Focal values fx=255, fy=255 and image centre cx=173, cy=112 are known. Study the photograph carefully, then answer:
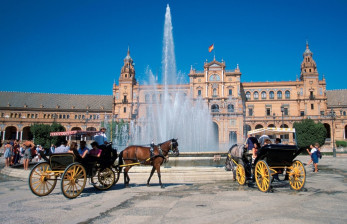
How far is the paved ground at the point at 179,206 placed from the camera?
5.01 m

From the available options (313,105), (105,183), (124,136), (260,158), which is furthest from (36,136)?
(313,105)

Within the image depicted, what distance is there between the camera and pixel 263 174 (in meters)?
7.62

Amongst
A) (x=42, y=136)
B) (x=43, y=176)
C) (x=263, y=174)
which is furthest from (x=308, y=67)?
(x=43, y=176)

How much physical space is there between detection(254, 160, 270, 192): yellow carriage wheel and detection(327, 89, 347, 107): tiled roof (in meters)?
66.4

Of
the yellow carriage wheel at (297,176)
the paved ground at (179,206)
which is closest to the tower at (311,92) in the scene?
the paved ground at (179,206)

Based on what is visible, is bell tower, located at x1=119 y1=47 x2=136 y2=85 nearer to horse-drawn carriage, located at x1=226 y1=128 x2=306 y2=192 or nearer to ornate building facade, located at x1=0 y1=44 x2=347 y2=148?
ornate building facade, located at x1=0 y1=44 x2=347 y2=148

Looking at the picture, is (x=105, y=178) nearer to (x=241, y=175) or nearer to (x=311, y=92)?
(x=241, y=175)

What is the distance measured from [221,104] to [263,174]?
50924 mm

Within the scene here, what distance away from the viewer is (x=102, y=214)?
5402 millimetres

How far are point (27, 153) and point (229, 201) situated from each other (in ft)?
39.0

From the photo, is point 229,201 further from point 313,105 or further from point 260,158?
point 313,105

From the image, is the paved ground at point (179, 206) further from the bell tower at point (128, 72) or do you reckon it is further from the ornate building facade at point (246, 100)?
the bell tower at point (128, 72)

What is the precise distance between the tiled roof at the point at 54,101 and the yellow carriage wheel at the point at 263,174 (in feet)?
213

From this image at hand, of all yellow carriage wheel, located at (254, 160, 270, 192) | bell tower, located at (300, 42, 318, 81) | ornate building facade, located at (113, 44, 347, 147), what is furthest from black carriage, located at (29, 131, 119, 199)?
bell tower, located at (300, 42, 318, 81)
